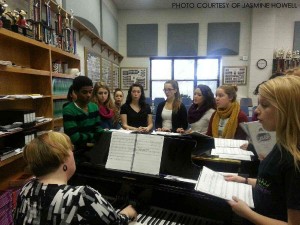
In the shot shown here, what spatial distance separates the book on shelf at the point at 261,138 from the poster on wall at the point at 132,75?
253 inches

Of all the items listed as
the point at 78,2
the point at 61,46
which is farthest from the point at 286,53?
the point at 61,46

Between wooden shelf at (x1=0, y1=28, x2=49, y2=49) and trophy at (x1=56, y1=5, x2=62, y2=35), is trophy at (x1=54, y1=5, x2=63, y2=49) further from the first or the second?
wooden shelf at (x1=0, y1=28, x2=49, y2=49)

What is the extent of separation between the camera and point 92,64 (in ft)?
15.7

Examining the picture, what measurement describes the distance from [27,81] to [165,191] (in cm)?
225

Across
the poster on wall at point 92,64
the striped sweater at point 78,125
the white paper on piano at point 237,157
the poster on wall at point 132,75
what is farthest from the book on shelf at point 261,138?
the poster on wall at point 132,75

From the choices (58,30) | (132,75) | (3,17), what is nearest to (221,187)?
(3,17)

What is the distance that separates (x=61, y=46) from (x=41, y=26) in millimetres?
500

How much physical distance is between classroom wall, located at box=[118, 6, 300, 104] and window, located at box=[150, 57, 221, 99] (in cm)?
23

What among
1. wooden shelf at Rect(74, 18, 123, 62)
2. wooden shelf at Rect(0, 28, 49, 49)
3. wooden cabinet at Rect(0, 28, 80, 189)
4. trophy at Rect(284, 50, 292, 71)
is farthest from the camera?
trophy at Rect(284, 50, 292, 71)

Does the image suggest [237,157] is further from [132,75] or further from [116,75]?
[132,75]

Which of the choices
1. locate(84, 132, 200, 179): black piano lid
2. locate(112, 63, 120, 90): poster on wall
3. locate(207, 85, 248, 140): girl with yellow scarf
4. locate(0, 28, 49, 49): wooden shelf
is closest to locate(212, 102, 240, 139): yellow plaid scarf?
locate(207, 85, 248, 140): girl with yellow scarf

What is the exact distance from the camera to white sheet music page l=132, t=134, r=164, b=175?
127cm

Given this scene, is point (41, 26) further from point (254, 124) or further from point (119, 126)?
point (254, 124)

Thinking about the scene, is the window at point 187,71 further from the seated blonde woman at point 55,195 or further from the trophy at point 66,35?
the seated blonde woman at point 55,195
